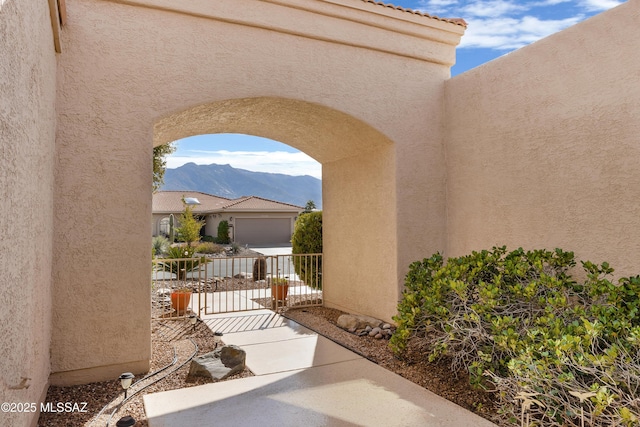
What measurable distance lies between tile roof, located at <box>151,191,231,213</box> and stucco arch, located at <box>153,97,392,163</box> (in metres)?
29.5

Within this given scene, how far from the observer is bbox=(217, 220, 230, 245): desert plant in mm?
35812

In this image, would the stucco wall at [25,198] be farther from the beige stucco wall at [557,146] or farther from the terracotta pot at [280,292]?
the beige stucco wall at [557,146]

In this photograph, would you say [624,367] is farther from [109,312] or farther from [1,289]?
[109,312]

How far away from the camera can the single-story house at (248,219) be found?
3656 centimetres

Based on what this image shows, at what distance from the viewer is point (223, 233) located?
3591 centimetres

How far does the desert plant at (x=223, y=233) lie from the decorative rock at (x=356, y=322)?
28598 mm

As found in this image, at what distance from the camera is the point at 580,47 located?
5.94 metres

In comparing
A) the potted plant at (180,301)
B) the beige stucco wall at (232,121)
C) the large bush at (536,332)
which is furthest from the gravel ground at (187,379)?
the potted plant at (180,301)

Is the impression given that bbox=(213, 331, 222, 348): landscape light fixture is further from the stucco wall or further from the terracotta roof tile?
the terracotta roof tile

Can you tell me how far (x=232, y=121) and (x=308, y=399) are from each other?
5.67m

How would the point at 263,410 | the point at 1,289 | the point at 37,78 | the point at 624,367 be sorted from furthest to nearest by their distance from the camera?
the point at 263,410 → the point at 37,78 → the point at 624,367 → the point at 1,289

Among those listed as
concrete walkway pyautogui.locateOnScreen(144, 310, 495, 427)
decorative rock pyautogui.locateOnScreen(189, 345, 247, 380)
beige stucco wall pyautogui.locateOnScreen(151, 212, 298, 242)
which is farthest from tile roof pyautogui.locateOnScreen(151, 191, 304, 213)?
concrete walkway pyautogui.locateOnScreen(144, 310, 495, 427)

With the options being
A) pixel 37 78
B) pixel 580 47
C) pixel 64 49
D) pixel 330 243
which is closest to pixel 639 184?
pixel 580 47

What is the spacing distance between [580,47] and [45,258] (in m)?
7.91
